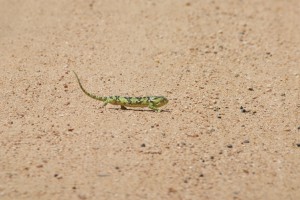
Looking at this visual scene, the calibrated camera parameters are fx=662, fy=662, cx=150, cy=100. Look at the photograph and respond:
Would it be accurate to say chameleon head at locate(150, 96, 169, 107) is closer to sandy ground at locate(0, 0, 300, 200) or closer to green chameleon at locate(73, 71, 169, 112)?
green chameleon at locate(73, 71, 169, 112)

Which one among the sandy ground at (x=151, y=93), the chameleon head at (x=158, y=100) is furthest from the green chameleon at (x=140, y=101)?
the sandy ground at (x=151, y=93)

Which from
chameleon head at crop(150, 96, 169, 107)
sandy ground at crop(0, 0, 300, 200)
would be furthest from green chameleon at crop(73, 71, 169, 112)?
sandy ground at crop(0, 0, 300, 200)

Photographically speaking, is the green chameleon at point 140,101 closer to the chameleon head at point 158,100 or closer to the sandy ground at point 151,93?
the chameleon head at point 158,100

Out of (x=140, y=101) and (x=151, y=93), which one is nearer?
(x=140, y=101)

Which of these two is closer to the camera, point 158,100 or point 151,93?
point 158,100

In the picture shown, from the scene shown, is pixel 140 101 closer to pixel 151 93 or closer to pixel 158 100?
pixel 158 100

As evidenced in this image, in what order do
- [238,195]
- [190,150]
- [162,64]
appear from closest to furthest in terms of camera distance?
1. [238,195]
2. [190,150]
3. [162,64]

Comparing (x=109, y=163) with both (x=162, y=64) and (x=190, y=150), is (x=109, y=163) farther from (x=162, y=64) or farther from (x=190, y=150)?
(x=162, y=64)

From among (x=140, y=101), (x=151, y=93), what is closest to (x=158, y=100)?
(x=140, y=101)

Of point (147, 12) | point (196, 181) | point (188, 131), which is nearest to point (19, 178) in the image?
point (196, 181)
